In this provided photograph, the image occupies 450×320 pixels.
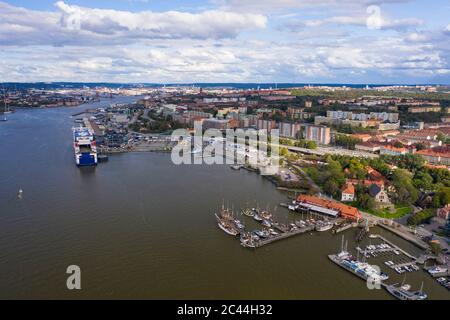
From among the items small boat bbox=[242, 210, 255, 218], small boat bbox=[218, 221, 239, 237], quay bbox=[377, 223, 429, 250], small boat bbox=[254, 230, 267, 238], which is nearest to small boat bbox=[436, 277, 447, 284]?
quay bbox=[377, 223, 429, 250]

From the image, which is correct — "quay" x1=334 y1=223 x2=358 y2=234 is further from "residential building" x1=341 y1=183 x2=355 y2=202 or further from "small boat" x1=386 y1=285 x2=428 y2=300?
"small boat" x1=386 y1=285 x2=428 y2=300

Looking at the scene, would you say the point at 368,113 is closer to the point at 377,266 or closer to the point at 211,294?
the point at 377,266

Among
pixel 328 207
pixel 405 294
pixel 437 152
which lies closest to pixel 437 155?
pixel 437 152

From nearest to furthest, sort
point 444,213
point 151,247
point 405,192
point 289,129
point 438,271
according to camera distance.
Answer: point 438,271 < point 151,247 < point 444,213 < point 405,192 < point 289,129

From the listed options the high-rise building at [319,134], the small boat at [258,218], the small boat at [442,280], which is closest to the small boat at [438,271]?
the small boat at [442,280]

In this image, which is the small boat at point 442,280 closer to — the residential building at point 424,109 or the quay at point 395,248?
the quay at point 395,248

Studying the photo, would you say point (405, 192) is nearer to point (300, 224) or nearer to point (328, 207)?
point (328, 207)
